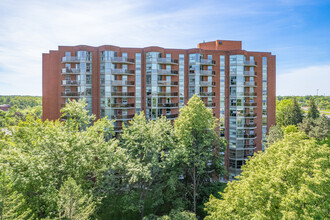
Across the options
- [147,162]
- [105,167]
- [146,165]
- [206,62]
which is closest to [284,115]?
[206,62]

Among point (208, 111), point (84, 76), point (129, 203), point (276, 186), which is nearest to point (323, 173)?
point (276, 186)

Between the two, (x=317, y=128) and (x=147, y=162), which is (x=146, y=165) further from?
(x=317, y=128)

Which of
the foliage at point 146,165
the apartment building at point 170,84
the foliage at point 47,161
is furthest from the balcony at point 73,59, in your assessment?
the foliage at point 146,165

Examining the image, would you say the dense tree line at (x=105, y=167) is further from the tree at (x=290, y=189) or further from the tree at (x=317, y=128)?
the tree at (x=317, y=128)

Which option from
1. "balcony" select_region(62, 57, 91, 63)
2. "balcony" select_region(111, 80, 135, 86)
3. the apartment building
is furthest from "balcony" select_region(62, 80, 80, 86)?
"balcony" select_region(111, 80, 135, 86)

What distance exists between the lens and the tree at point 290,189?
11.8 m

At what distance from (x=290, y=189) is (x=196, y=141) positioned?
48.8 feet

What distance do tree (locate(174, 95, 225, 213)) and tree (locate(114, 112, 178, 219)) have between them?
179 centimetres

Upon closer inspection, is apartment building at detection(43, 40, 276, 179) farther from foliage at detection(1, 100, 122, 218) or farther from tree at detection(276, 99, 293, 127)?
tree at detection(276, 99, 293, 127)

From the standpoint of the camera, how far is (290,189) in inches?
488

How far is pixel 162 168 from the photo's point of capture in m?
24.4

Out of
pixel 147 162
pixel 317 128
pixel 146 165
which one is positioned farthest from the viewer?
pixel 317 128

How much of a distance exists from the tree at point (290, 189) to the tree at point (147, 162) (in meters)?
9.30

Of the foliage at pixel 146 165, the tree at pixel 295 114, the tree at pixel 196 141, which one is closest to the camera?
the foliage at pixel 146 165
